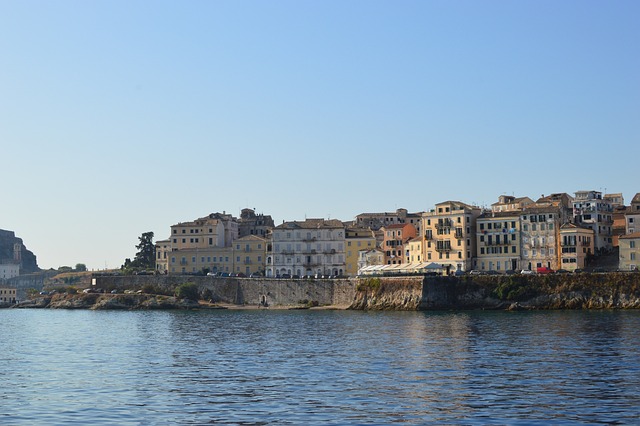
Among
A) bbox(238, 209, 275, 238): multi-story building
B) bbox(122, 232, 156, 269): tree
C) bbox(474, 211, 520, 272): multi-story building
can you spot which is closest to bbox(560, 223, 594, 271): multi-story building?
bbox(474, 211, 520, 272): multi-story building

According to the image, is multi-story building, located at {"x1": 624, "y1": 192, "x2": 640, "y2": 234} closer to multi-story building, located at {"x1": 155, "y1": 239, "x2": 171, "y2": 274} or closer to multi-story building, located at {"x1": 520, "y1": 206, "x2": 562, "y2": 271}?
multi-story building, located at {"x1": 520, "y1": 206, "x2": 562, "y2": 271}

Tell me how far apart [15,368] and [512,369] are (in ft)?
102

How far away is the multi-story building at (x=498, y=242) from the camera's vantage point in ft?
425

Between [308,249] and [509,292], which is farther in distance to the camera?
[308,249]

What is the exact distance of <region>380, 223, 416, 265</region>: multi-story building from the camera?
14625cm

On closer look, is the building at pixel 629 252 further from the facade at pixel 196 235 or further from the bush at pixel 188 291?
the facade at pixel 196 235

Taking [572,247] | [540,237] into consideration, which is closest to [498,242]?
[540,237]

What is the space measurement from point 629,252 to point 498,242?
19625mm

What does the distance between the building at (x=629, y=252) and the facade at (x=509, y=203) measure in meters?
33.8

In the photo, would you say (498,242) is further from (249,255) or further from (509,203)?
(249,255)

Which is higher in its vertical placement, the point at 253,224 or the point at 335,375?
the point at 253,224

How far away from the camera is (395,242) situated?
14750 centimetres

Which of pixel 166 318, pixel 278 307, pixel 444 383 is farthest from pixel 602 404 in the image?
pixel 278 307

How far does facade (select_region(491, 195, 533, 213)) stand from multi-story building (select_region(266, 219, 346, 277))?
2806cm
